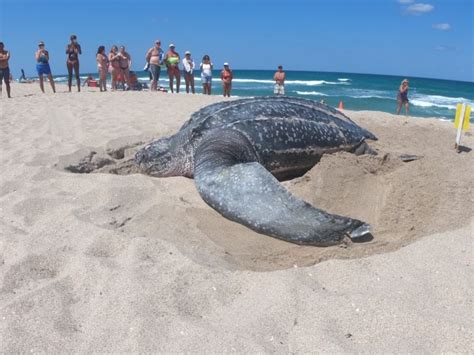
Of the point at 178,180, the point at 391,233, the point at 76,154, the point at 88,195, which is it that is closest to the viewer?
the point at 391,233

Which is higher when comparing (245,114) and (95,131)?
(245,114)

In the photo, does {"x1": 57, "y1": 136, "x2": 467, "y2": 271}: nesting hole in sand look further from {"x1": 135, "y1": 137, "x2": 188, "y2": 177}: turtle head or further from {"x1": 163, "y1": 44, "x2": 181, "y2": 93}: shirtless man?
{"x1": 163, "y1": 44, "x2": 181, "y2": 93}: shirtless man

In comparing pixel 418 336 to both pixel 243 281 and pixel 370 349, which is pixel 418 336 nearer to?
pixel 370 349

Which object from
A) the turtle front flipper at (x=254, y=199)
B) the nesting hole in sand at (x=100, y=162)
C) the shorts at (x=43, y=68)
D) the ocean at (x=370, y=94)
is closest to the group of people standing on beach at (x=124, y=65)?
the shorts at (x=43, y=68)

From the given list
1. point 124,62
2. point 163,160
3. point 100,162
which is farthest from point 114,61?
point 163,160

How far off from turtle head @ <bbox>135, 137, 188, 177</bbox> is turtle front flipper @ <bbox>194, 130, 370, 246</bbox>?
13.1 inches

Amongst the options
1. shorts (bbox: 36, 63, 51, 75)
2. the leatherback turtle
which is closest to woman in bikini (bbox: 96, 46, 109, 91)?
shorts (bbox: 36, 63, 51, 75)

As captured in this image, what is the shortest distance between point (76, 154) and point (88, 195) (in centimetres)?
129

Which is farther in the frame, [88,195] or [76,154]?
[76,154]

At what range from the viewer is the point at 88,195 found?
2.84 meters

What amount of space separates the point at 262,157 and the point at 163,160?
88 cm

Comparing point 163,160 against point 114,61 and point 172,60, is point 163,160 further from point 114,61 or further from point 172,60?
point 114,61

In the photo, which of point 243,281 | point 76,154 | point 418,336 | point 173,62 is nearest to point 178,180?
point 76,154

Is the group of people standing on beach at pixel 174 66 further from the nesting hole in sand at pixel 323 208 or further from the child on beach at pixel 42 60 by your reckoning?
the nesting hole in sand at pixel 323 208
